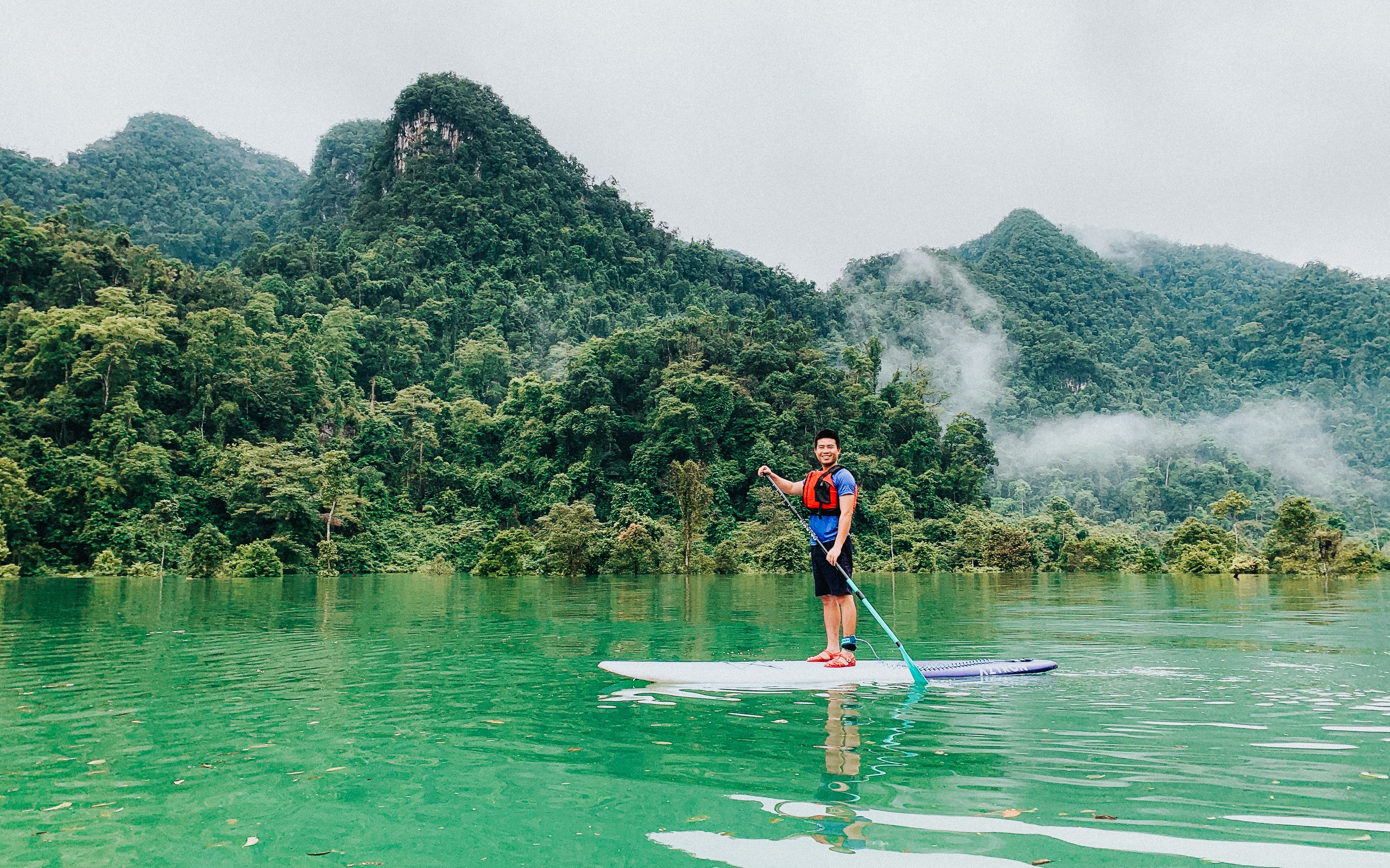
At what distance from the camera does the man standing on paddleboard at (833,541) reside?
7.38 metres

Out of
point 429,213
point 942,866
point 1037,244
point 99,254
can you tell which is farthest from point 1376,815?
point 1037,244

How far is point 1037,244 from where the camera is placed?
432 ft

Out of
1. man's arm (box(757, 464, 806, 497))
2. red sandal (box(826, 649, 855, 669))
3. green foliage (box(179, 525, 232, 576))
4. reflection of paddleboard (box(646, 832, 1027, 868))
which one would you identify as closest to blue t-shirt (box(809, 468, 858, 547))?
man's arm (box(757, 464, 806, 497))

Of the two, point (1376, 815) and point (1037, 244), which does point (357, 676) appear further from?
point (1037, 244)

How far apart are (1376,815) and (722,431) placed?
48.2 metres

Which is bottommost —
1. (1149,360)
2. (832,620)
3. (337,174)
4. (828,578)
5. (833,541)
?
(832,620)

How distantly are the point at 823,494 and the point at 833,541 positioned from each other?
42 centimetres

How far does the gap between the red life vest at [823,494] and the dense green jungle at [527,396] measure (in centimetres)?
3032

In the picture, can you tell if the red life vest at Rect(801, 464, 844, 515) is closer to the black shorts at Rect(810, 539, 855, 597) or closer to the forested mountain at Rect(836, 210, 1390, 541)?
the black shorts at Rect(810, 539, 855, 597)

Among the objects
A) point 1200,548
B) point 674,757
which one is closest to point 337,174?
point 1200,548

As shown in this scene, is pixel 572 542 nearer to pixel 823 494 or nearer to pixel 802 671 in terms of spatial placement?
pixel 823 494

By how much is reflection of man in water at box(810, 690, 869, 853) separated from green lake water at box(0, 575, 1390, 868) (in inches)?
0.8

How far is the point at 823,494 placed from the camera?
754 centimetres

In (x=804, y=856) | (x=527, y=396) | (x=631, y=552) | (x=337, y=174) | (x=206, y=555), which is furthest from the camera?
(x=337, y=174)
